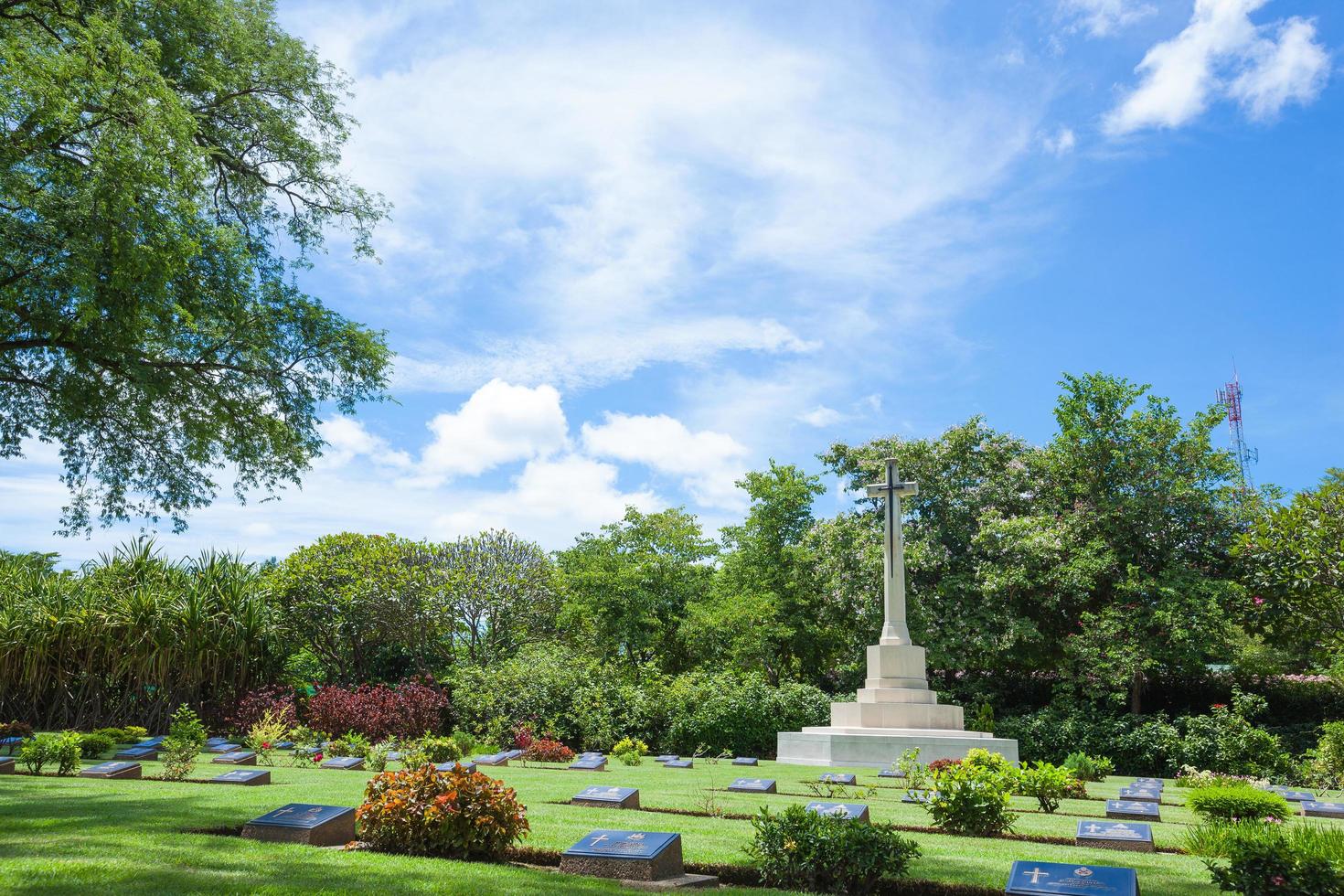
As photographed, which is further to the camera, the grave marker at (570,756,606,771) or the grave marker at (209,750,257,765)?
the grave marker at (570,756,606,771)

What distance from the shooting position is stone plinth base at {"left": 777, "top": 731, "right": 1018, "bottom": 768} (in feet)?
57.5

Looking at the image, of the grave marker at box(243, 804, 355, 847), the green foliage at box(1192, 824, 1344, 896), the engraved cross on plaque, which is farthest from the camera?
the engraved cross on plaque

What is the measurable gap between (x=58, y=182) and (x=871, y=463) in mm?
21168

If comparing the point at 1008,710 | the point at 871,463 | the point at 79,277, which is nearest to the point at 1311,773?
the point at 1008,710

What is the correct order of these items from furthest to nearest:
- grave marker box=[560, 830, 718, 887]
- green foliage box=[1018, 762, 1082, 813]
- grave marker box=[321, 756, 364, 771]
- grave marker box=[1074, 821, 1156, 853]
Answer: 1. grave marker box=[321, 756, 364, 771]
2. green foliage box=[1018, 762, 1082, 813]
3. grave marker box=[1074, 821, 1156, 853]
4. grave marker box=[560, 830, 718, 887]

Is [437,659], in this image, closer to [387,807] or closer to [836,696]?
[836,696]

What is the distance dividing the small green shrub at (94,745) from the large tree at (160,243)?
5.27 metres

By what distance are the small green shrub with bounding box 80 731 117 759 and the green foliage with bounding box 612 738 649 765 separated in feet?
31.9

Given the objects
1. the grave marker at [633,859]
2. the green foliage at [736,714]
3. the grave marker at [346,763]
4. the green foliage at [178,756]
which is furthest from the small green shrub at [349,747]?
the grave marker at [633,859]

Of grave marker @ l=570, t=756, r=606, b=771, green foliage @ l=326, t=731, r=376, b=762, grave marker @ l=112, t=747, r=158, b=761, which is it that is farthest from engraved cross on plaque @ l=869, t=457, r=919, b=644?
grave marker @ l=112, t=747, r=158, b=761

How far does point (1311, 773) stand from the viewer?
17.7 metres

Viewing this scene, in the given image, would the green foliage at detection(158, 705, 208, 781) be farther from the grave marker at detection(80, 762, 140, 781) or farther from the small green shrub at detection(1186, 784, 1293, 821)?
the small green shrub at detection(1186, 784, 1293, 821)

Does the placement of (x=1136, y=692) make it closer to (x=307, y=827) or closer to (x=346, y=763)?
(x=346, y=763)

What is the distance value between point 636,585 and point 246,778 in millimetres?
16914
